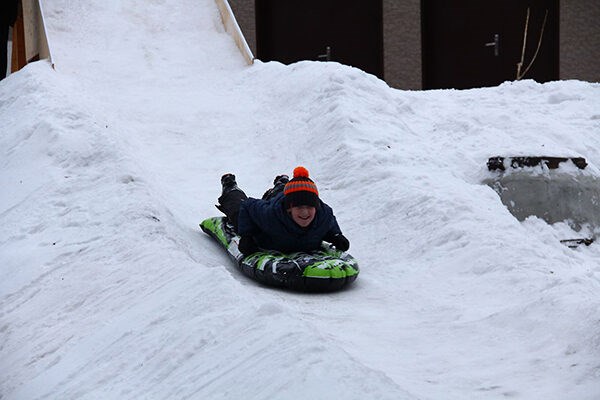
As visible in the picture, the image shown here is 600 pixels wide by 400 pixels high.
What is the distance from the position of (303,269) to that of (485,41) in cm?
953

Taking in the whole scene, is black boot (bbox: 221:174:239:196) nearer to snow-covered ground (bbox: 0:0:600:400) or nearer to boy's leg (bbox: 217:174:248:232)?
boy's leg (bbox: 217:174:248:232)

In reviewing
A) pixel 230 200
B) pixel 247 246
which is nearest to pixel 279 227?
pixel 247 246

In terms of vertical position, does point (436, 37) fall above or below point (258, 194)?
below

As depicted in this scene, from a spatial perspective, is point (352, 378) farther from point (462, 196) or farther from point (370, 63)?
point (370, 63)

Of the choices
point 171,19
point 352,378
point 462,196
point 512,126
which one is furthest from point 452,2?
point 352,378

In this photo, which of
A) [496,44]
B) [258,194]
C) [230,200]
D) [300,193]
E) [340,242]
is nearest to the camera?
[300,193]

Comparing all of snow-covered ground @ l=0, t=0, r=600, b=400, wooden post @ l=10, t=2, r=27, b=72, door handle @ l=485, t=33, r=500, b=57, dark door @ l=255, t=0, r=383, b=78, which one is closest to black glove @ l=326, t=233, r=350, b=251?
snow-covered ground @ l=0, t=0, r=600, b=400

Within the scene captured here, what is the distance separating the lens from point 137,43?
36.6 ft

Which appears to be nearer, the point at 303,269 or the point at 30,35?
the point at 303,269

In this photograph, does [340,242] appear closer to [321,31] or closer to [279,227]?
[279,227]

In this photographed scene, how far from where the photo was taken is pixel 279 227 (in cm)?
575

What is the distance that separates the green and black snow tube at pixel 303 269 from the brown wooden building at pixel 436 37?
343 inches

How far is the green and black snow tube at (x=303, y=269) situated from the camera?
5406 millimetres

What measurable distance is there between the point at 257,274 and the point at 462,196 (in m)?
2.08
